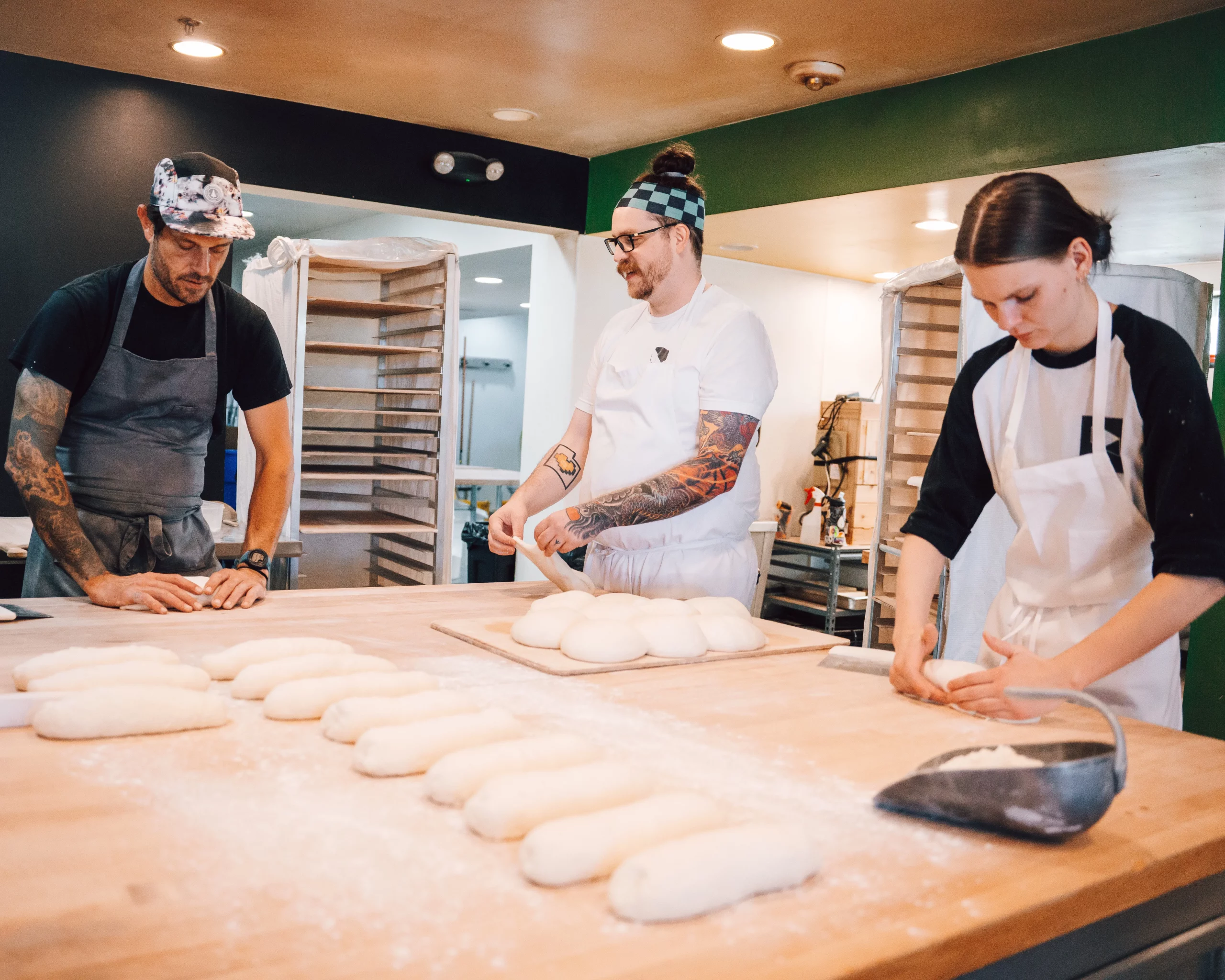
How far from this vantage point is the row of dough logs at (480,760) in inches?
35.3

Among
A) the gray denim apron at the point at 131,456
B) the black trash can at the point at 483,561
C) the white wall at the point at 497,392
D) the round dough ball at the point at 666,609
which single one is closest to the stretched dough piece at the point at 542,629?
the round dough ball at the point at 666,609

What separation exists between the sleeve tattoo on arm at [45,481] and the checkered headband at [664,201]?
1.32 metres

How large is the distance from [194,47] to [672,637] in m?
3.12

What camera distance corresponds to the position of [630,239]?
244 centimetres

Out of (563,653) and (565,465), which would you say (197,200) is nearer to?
(565,465)

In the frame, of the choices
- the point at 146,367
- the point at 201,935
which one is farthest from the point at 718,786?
the point at 146,367

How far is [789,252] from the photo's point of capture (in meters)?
5.71

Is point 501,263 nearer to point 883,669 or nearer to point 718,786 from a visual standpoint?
point 883,669

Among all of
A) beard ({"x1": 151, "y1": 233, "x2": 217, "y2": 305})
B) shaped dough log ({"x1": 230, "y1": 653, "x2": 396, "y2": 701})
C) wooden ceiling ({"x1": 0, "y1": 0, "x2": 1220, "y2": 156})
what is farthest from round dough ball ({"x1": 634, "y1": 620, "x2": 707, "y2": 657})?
wooden ceiling ({"x1": 0, "y1": 0, "x2": 1220, "y2": 156})

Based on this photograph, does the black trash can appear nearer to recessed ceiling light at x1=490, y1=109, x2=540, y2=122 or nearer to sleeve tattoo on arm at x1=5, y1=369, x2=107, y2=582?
recessed ceiling light at x1=490, y1=109, x2=540, y2=122

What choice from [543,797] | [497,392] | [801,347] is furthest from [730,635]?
[497,392]

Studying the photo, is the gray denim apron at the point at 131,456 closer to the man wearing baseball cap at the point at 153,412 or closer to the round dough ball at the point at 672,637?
the man wearing baseball cap at the point at 153,412

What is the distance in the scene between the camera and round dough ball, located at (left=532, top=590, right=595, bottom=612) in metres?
1.95

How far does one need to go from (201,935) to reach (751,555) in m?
1.86
